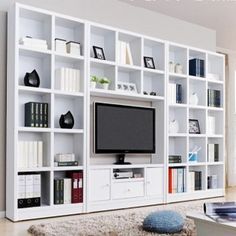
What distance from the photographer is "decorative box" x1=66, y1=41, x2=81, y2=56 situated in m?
4.58

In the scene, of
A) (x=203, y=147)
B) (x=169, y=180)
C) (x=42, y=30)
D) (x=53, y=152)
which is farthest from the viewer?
(x=203, y=147)

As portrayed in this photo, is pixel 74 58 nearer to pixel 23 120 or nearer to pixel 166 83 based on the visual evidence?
pixel 23 120

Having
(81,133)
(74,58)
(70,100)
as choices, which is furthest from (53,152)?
(74,58)

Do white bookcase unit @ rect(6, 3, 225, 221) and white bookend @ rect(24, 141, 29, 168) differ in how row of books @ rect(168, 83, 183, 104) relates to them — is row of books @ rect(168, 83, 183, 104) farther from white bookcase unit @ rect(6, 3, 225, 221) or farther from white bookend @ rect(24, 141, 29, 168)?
white bookend @ rect(24, 141, 29, 168)

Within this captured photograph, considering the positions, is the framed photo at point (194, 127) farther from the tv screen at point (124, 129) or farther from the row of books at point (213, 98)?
the tv screen at point (124, 129)

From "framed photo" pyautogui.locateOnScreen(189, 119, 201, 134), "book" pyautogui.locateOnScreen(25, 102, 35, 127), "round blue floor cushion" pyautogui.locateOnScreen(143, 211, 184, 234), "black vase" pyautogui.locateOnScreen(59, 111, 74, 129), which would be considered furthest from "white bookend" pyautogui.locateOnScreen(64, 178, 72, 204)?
"framed photo" pyautogui.locateOnScreen(189, 119, 201, 134)

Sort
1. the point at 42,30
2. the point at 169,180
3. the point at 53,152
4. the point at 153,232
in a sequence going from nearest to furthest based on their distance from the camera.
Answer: the point at 153,232, the point at 53,152, the point at 42,30, the point at 169,180

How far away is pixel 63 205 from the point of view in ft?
14.2

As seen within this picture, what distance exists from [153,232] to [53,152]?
1570 mm

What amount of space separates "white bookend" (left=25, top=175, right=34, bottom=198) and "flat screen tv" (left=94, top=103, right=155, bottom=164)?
982 millimetres

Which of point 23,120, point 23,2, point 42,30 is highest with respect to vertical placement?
point 23,2

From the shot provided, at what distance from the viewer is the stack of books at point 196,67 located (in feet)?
19.2

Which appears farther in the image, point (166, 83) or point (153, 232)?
point (166, 83)

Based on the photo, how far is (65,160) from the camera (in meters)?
4.46
